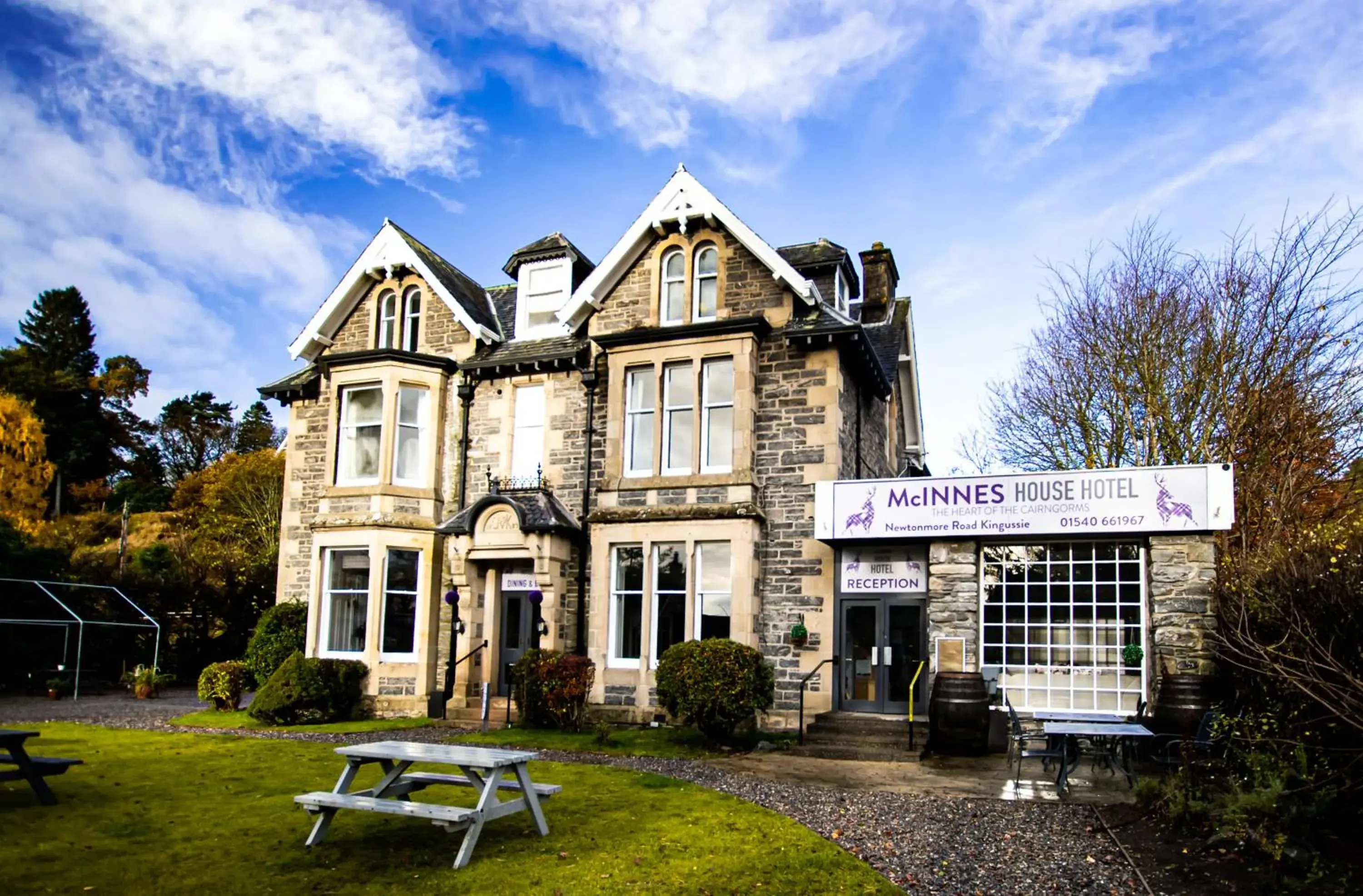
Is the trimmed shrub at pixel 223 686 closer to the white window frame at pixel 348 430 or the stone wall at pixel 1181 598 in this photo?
the white window frame at pixel 348 430

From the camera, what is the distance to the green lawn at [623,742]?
51.8 ft

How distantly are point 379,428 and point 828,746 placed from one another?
11376 millimetres

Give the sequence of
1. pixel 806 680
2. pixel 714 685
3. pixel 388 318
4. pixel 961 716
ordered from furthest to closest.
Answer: pixel 388 318 < pixel 806 680 < pixel 714 685 < pixel 961 716

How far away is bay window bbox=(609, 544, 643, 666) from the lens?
19.2 m

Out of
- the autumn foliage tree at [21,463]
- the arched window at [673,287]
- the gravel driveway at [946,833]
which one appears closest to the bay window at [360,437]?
the arched window at [673,287]

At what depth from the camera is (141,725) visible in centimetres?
1870

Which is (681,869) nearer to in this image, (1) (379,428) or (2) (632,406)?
(2) (632,406)

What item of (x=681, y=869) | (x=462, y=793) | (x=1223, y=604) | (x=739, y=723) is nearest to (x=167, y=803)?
(x=462, y=793)

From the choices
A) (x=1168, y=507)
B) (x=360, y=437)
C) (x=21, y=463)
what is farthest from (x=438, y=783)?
(x=21, y=463)

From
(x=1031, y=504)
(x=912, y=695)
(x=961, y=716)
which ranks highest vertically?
(x=1031, y=504)

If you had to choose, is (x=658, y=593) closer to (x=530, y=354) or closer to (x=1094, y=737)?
(x=530, y=354)

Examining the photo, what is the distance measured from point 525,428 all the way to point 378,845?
13019 millimetres

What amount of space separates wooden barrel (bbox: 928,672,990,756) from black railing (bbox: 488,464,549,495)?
28.8 ft

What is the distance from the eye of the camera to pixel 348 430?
21.8 meters
